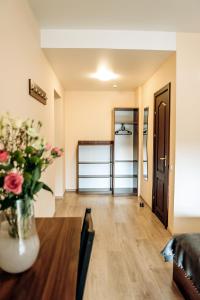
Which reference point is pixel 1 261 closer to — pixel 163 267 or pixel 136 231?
pixel 163 267

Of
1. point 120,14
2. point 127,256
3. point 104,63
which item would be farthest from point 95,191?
point 120,14

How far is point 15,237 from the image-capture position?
3.32 feet

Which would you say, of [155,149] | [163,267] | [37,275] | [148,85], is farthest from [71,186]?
[37,275]

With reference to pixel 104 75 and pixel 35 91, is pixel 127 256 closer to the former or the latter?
pixel 35 91

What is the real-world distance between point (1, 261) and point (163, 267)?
2.08 meters

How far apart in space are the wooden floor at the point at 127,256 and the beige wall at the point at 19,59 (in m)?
0.97

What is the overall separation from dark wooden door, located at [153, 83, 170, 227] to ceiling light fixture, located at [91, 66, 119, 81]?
938 mm

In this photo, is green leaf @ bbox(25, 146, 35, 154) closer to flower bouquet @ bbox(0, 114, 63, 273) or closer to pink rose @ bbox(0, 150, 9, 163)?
flower bouquet @ bbox(0, 114, 63, 273)

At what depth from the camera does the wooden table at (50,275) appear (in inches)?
35.4

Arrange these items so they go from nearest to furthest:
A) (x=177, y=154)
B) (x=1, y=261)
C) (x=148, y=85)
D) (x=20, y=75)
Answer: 1. (x=1, y=261)
2. (x=20, y=75)
3. (x=177, y=154)
4. (x=148, y=85)

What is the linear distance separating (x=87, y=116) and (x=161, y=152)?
2622 millimetres

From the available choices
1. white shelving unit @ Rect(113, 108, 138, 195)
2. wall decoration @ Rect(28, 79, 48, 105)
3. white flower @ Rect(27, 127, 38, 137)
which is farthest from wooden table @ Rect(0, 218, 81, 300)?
white shelving unit @ Rect(113, 108, 138, 195)

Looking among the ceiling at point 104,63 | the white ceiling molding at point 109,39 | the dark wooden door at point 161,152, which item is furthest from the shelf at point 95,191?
the white ceiling molding at point 109,39

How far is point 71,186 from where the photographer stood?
6027 millimetres
